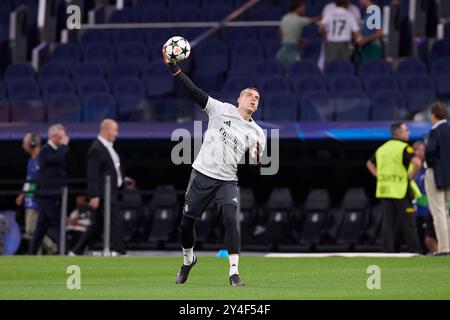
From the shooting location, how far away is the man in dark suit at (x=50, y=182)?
2161cm

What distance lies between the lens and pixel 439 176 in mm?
19328

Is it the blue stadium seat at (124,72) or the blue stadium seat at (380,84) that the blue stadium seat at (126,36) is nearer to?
the blue stadium seat at (124,72)

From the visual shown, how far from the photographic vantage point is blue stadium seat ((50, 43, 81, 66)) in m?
27.3

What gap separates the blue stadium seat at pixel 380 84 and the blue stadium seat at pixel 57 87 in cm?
586

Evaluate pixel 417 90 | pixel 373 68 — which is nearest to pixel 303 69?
pixel 373 68

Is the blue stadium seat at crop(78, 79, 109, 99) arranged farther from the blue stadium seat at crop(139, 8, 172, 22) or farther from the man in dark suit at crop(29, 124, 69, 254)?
the man in dark suit at crop(29, 124, 69, 254)

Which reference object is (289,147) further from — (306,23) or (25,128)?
(25,128)

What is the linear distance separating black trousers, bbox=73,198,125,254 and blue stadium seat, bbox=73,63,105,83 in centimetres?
578

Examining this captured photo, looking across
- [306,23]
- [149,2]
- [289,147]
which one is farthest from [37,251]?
[149,2]

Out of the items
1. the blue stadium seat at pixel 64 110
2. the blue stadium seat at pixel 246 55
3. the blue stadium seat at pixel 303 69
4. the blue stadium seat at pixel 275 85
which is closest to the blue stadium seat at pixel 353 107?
the blue stadium seat at pixel 275 85

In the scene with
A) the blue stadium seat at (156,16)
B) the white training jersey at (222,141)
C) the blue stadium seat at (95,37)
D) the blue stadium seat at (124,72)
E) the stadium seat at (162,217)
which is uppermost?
the blue stadium seat at (156,16)

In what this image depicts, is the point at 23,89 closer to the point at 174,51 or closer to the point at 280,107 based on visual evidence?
the point at 280,107

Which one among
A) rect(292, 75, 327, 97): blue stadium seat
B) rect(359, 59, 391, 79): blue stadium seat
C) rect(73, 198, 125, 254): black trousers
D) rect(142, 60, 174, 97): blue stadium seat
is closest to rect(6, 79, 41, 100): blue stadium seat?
rect(142, 60, 174, 97): blue stadium seat

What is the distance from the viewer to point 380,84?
2448 centimetres
